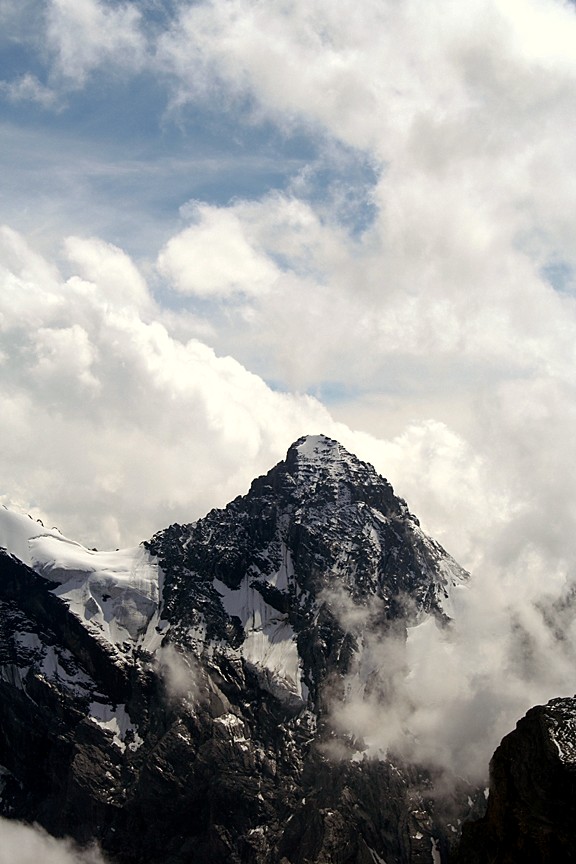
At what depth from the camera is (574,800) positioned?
83000 mm

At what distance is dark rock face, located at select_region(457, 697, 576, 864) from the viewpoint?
82.5 meters

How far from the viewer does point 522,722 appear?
314 feet

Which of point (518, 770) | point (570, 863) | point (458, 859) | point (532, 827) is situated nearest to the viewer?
point (570, 863)

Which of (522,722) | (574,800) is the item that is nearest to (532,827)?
(574,800)

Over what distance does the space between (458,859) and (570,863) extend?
2210cm

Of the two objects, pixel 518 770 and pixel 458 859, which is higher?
pixel 518 770

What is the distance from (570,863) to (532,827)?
5803mm

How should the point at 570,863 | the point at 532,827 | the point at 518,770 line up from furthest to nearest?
1. the point at 518,770
2. the point at 532,827
3. the point at 570,863

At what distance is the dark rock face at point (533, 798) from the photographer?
271ft

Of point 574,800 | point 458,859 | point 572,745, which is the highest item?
point 572,745

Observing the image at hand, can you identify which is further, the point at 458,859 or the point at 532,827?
the point at 458,859

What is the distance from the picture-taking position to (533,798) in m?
87.1

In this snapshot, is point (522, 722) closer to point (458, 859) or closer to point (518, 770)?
point (518, 770)

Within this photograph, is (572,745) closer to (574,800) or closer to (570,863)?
(574,800)
